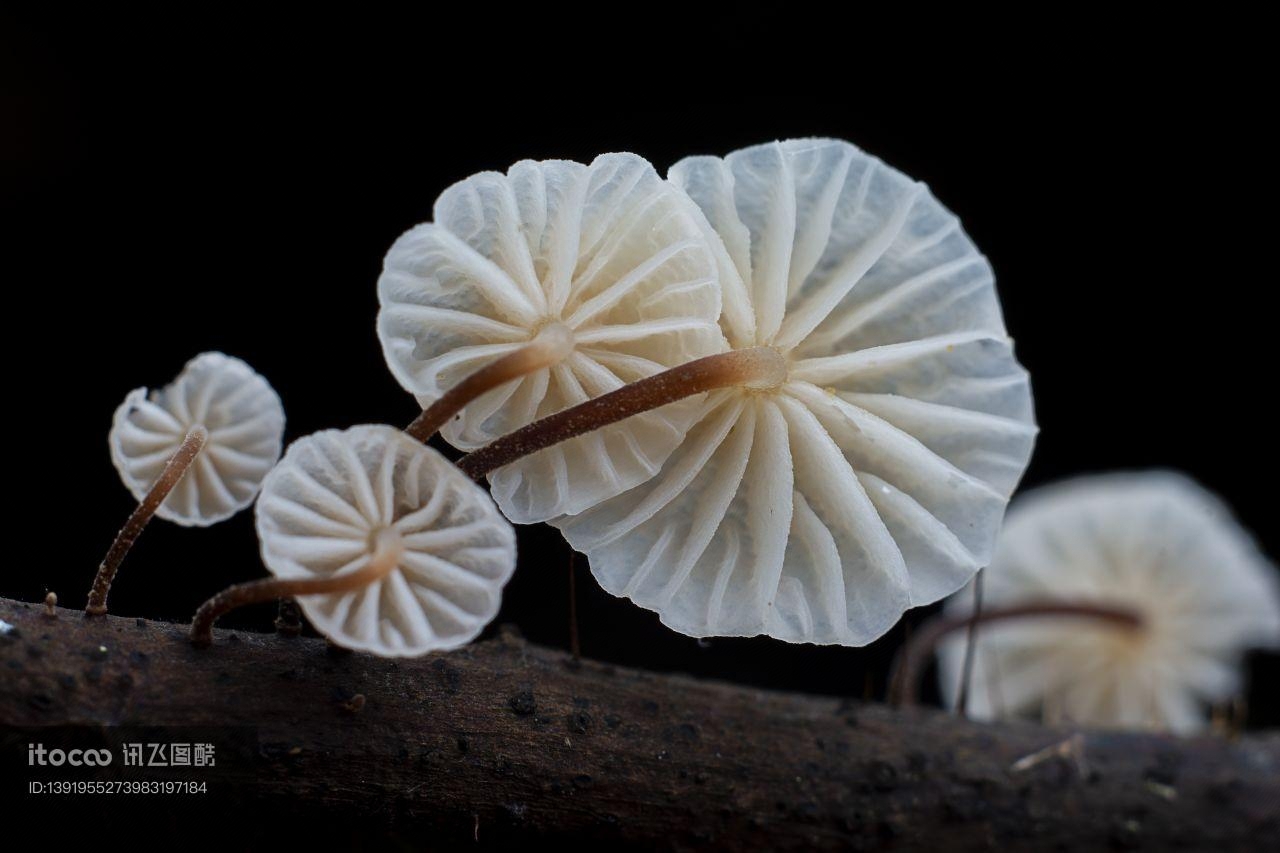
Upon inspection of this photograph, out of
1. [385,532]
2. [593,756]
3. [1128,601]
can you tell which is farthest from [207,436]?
[1128,601]

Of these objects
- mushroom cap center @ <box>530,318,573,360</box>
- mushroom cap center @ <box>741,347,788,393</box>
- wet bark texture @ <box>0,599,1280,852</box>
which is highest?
mushroom cap center @ <box>530,318,573,360</box>

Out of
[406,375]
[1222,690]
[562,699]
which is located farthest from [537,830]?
[1222,690]

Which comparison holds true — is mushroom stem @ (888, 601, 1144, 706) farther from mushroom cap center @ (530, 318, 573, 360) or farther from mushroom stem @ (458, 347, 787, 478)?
mushroom cap center @ (530, 318, 573, 360)

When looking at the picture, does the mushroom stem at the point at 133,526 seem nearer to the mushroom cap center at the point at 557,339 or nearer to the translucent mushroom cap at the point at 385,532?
the translucent mushroom cap at the point at 385,532

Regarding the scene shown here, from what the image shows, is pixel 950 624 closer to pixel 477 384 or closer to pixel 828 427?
pixel 828 427

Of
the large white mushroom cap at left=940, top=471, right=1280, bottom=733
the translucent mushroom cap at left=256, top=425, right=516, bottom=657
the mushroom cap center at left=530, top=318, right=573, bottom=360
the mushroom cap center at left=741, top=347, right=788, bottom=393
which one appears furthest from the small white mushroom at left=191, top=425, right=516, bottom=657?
the large white mushroom cap at left=940, top=471, right=1280, bottom=733
